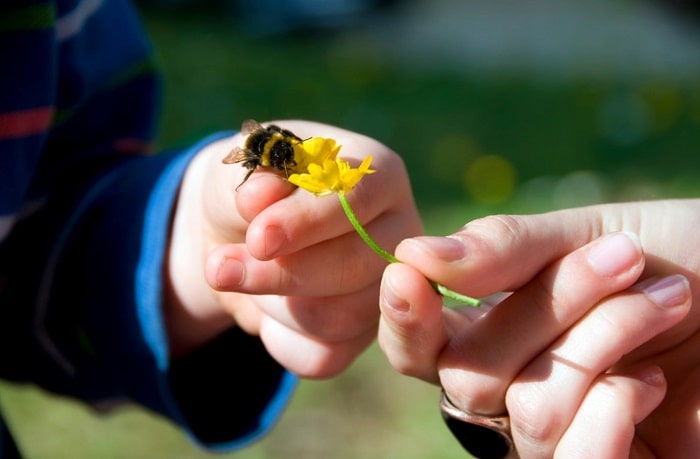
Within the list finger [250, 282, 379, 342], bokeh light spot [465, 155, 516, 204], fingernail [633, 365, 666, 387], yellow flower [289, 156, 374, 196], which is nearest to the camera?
yellow flower [289, 156, 374, 196]

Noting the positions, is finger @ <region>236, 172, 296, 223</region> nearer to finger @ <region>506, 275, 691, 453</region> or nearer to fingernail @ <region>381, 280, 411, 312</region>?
fingernail @ <region>381, 280, 411, 312</region>

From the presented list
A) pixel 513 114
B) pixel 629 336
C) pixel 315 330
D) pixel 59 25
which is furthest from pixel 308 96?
pixel 629 336

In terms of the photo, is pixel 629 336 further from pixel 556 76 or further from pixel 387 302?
pixel 556 76

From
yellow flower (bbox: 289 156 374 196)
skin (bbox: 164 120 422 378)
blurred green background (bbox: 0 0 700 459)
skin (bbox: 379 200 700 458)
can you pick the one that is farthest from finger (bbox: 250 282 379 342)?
blurred green background (bbox: 0 0 700 459)

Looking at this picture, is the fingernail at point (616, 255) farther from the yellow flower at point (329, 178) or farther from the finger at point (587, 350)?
the yellow flower at point (329, 178)

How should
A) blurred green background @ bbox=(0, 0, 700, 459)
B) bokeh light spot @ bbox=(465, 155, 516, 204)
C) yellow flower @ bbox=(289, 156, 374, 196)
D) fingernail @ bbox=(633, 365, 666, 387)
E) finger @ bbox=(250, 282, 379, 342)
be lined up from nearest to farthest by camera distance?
yellow flower @ bbox=(289, 156, 374, 196) → fingernail @ bbox=(633, 365, 666, 387) → finger @ bbox=(250, 282, 379, 342) → blurred green background @ bbox=(0, 0, 700, 459) → bokeh light spot @ bbox=(465, 155, 516, 204)

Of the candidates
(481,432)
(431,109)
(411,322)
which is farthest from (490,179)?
(411,322)

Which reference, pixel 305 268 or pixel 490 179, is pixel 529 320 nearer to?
pixel 305 268
